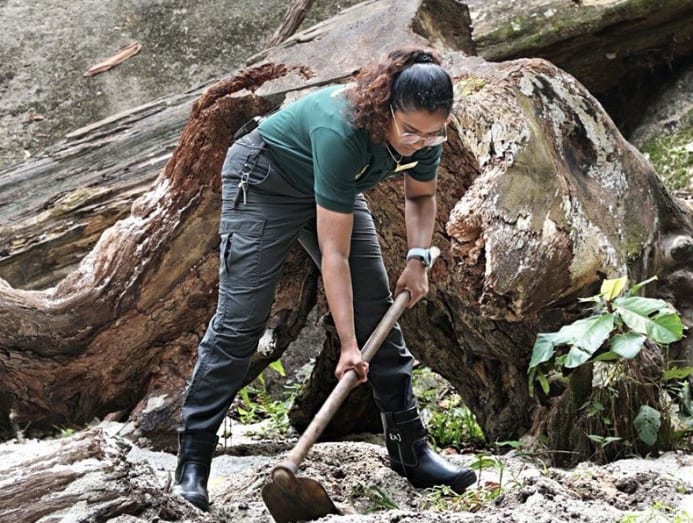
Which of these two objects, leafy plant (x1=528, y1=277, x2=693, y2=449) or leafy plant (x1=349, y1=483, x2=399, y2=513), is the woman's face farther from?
leafy plant (x1=349, y1=483, x2=399, y2=513)

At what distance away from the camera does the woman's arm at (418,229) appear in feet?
11.5

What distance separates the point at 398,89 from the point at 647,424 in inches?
68.9

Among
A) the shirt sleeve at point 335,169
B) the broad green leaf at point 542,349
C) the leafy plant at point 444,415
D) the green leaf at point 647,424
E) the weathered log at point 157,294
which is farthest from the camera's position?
the leafy plant at point 444,415

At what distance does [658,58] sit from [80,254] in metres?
4.05

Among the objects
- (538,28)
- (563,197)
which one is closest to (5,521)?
(563,197)

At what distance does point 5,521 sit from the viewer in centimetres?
268

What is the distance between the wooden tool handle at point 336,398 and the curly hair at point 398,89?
2.22 ft

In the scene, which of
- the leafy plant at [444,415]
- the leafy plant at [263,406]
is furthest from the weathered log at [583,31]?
the leafy plant at [263,406]

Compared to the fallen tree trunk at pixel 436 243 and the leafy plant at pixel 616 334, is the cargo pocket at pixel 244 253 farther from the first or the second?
the leafy plant at pixel 616 334

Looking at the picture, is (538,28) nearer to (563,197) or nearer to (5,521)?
(563,197)

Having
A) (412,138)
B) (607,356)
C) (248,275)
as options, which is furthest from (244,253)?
(607,356)

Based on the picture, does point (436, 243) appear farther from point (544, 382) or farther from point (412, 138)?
point (412, 138)

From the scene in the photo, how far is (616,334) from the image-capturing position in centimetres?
372

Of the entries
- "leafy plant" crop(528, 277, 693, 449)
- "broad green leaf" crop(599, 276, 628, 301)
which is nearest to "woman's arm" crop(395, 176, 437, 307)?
"leafy plant" crop(528, 277, 693, 449)
